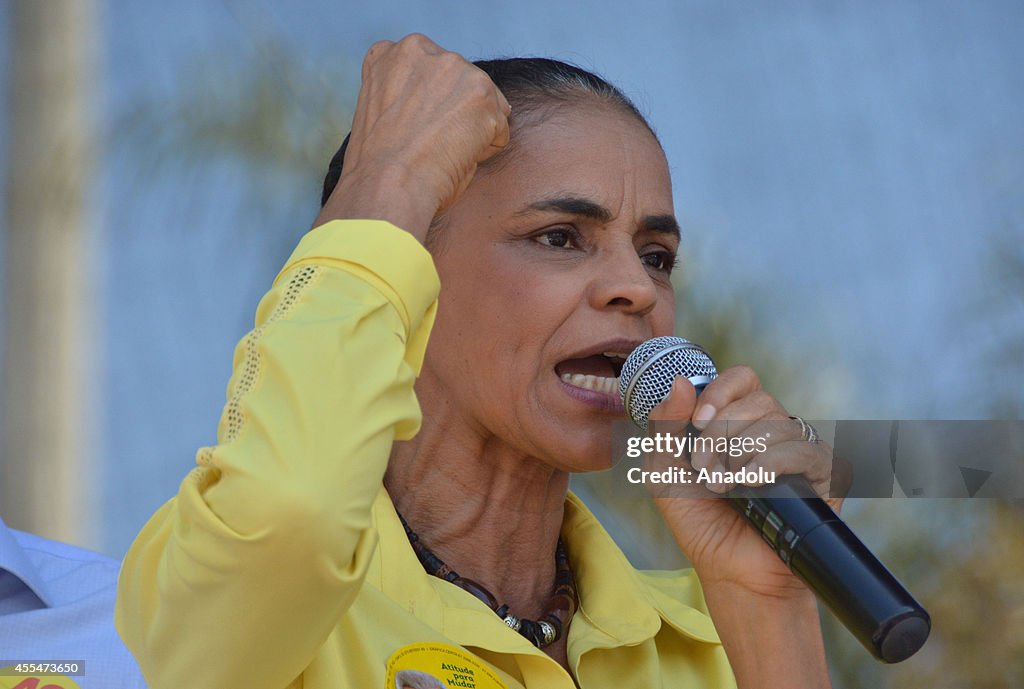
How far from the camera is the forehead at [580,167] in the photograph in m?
2.48

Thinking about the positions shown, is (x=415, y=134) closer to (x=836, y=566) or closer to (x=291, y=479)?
(x=291, y=479)

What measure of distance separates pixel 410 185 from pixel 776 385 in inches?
103

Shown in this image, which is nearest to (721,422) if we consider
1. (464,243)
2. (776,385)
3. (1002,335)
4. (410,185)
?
(410,185)

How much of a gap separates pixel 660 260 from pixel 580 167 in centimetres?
30

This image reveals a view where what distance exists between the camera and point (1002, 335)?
4336 mm

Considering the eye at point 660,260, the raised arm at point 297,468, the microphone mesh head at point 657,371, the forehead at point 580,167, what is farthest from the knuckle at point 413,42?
the eye at point 660,260

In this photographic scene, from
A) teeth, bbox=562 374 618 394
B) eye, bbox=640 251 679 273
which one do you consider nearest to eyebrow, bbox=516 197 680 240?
eye, bbox=640 251 679 273

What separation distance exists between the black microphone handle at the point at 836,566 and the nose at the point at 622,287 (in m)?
0.55

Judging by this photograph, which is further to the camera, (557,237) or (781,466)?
(557,237)

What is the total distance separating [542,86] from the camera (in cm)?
269

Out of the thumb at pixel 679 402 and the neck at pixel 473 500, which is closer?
the thumb at pixel 679 402

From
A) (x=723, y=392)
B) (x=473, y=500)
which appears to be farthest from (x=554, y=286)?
(x=723, y=392)

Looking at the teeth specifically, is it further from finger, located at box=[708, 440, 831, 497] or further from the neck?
finger, located at box=[708, 440, 831, 497]

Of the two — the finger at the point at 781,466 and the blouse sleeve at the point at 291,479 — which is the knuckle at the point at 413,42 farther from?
the finger at the point at 781,466
